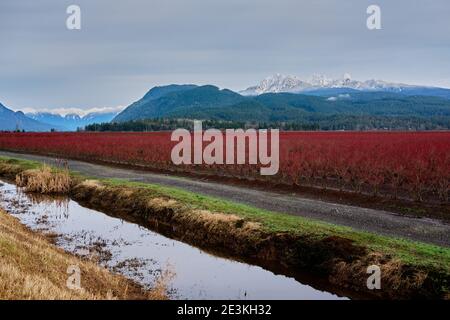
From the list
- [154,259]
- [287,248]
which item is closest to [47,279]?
[154,259]

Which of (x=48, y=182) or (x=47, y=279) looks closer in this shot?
(x=47, y=279)

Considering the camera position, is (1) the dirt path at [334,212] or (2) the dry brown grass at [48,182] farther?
(2) the dry brown grass at [48,182]

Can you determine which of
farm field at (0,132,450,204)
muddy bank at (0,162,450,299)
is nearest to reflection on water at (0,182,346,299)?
muddy bank at (0,162,450,299)

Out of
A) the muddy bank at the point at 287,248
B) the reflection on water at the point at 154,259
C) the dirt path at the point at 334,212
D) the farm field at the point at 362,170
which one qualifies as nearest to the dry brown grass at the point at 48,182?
the dirt path at the point at 334,212

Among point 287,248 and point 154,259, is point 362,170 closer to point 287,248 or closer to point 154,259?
point 287,248

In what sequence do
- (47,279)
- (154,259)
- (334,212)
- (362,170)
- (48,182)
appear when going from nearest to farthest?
(47,279) → (154,259) → (334,212) → (362,170) → (48,182)

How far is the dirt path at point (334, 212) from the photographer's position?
1504 centimetres

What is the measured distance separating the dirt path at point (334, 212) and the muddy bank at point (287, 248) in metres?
2.90

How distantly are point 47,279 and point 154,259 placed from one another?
5394 millimetres

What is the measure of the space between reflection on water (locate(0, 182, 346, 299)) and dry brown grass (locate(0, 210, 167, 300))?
0.88 m

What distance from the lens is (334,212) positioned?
1842 centimetres

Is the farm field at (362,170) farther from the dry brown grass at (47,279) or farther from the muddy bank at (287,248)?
the dry brown grass at (47,279)

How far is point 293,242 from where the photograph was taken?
45.8 feet
